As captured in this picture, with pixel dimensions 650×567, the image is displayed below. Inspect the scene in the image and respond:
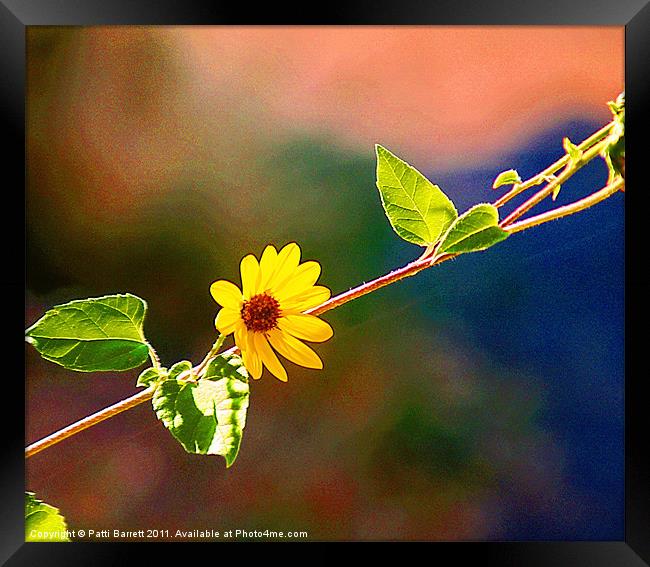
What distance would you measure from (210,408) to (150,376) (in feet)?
0.34

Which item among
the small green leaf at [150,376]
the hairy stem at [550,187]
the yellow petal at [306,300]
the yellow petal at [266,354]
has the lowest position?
the small green leaf at [150,376]

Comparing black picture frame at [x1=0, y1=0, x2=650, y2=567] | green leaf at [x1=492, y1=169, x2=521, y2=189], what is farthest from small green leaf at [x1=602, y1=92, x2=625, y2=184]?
green leaf at [x1=492, y1=169, x2=521, y2=189]

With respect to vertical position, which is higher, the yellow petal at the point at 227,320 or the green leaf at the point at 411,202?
the green leaf at the point at 411,202

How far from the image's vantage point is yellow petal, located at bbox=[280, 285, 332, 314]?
0.98 meters

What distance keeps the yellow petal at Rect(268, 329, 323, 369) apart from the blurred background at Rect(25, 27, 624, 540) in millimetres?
16

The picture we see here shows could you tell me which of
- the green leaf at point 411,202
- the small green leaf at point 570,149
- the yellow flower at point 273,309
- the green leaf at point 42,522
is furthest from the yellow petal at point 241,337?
the small green leaf at point 570,149

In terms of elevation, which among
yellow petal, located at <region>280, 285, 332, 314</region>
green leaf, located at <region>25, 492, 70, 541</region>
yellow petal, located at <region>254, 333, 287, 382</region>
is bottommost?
green leaf, located at <region>25, 492, 70, 541</region>

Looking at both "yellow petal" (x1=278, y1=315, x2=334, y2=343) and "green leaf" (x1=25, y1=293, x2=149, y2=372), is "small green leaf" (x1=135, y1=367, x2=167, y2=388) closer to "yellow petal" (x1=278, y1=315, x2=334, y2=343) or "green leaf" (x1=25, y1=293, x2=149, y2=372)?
"green leaf" (x1=25, y1=293, x2=149, y2=372)

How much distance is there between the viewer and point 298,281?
0.99 m

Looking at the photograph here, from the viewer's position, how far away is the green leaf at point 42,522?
1005 millimetres

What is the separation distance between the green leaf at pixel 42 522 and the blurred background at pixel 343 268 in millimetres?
17

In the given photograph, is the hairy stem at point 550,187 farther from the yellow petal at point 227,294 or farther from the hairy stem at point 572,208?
the yellow petal at point 227,294
